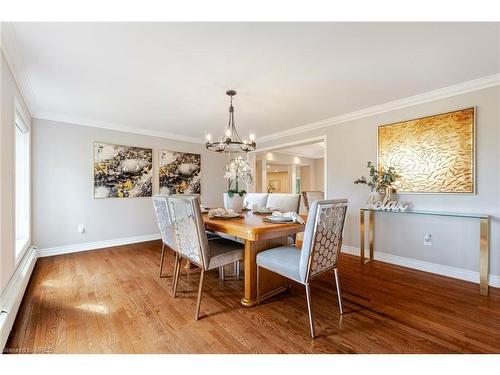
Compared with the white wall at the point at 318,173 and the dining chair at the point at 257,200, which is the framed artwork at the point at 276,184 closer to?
the white wall at the point at 318,173

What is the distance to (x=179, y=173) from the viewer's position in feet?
15.6

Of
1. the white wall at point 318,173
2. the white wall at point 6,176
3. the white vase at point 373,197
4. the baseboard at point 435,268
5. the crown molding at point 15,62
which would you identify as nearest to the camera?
the crown molding at point 15,62

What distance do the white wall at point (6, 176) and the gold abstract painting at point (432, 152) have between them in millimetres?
4005

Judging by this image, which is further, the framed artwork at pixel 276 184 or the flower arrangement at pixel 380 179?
the framed artwork at pixel 276 184

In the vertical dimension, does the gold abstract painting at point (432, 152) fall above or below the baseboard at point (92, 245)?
above

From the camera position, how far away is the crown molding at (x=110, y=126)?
3.38 meters

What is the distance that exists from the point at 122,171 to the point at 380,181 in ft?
13.9

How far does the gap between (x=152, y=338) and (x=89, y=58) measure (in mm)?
2302

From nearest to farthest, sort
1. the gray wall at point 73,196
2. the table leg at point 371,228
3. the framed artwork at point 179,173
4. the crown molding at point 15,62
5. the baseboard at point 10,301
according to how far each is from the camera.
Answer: the baseboard at point 10,301 → the crown molding at point 15,62 → the table leg at point 371,228 → the gray wall at point 73,196 → the framed artwork at point 179,173

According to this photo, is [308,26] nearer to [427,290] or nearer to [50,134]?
[427,290]

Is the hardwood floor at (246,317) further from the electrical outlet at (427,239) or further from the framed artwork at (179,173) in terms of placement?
the framed artwork at (179,173)

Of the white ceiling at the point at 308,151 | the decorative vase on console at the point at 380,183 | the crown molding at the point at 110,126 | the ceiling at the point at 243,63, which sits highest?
the white ceiling at the point at 308,151

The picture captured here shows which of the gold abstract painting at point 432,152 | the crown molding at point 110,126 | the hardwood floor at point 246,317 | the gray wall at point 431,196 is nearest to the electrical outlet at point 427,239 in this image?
the gray wall at point 431,196
